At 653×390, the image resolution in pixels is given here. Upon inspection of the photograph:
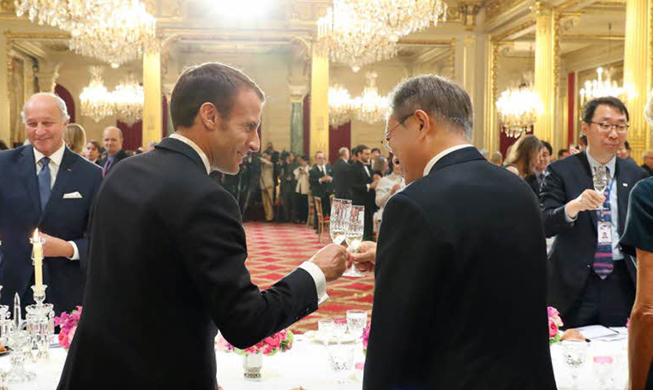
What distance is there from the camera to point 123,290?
1.49 m

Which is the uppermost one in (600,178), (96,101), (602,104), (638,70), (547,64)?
(547,64)

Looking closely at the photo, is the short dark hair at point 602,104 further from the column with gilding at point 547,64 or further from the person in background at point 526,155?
the column with gilding at point 547,64

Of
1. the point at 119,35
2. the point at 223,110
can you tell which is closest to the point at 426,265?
the point at 223,110

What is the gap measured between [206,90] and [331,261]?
0.52 metres

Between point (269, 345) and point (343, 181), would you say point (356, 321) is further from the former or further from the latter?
point (343, 181)

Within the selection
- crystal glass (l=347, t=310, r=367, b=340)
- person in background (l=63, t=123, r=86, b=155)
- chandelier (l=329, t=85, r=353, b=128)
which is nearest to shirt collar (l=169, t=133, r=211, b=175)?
crystal glass (l=347, t=310, r=367, b=340)

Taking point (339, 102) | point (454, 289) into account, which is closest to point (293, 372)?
point (454, 289)

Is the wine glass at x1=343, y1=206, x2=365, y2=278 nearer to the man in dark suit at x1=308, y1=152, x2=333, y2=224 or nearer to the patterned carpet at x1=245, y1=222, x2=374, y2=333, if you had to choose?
the patterned carpet at x1=245, y1=222, x2=374, y2=333

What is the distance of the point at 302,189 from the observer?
15008mm

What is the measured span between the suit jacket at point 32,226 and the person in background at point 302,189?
11678 millimetres

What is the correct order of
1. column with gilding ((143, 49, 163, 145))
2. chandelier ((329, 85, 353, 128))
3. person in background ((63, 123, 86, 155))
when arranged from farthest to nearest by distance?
chandelier ((329, 85, 353, 128)), column with gilding ((143, 49, 163, 145)), person in background ((63, 123, 86, 155))

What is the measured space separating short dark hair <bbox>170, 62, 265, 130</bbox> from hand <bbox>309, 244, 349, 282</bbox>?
1.37ft

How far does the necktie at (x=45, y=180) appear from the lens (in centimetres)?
307

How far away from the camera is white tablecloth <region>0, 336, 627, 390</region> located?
2.13 meters
